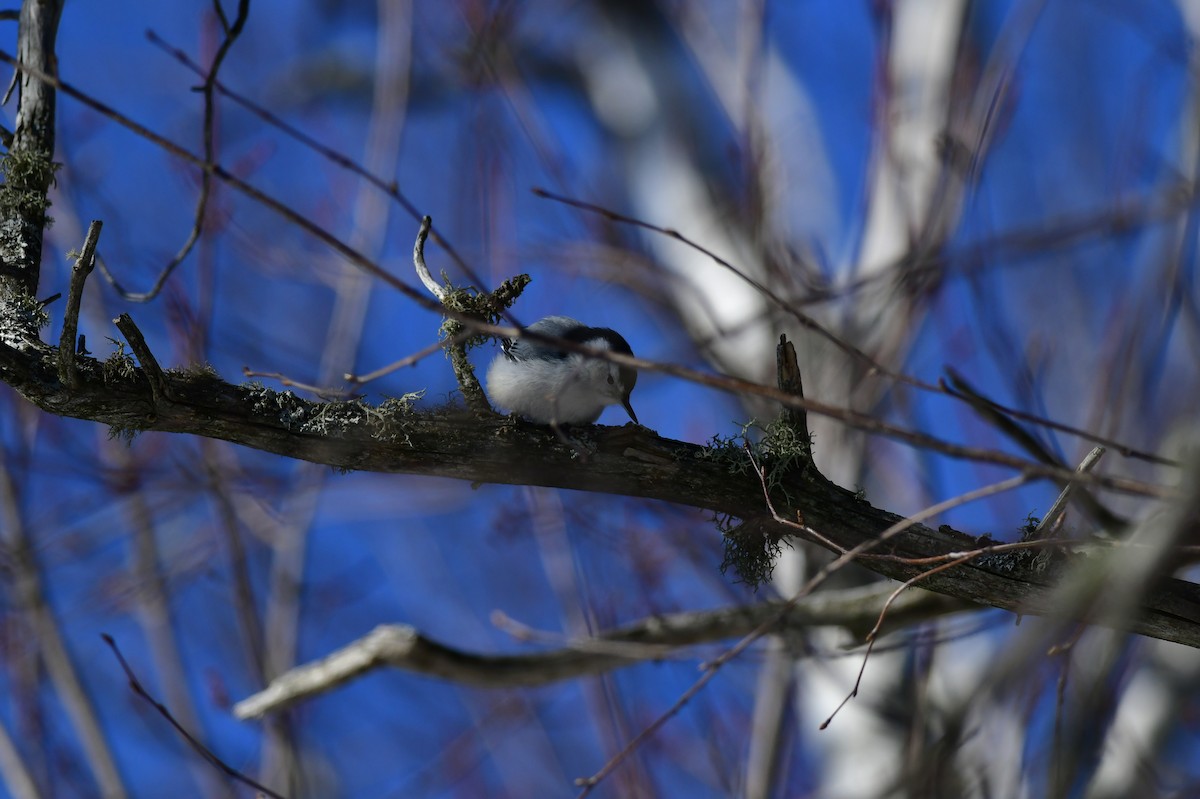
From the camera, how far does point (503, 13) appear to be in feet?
17.2

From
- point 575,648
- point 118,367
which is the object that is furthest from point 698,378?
point 575,648

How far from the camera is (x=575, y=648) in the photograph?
3105 millimetres

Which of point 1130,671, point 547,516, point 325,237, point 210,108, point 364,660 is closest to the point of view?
point 325,237

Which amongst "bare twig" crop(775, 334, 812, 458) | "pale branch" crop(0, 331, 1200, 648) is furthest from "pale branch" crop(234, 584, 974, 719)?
"bare twig" crop(775, 334, 812, 458)

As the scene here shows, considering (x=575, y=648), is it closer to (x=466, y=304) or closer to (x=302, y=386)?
(x=466, y=304)

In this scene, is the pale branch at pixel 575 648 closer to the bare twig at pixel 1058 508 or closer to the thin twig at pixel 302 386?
the bare twig at pixel 1058 508

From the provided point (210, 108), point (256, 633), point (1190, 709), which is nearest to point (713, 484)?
point (210, 108)

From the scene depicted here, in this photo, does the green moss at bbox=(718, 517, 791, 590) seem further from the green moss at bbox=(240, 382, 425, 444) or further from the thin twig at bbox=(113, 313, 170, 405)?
the thin twig at bbox=(113, 313, 170, 405)

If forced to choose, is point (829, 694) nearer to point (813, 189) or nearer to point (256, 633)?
point (256, 633)

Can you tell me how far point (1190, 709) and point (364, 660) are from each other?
4.15 metres

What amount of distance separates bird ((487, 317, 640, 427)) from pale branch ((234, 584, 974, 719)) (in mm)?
644

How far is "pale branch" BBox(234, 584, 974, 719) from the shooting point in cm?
272

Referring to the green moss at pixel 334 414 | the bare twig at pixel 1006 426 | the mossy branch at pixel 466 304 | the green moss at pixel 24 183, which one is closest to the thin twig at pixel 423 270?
the mossy branch at pixel 466 304

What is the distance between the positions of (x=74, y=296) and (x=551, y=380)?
1266mm
